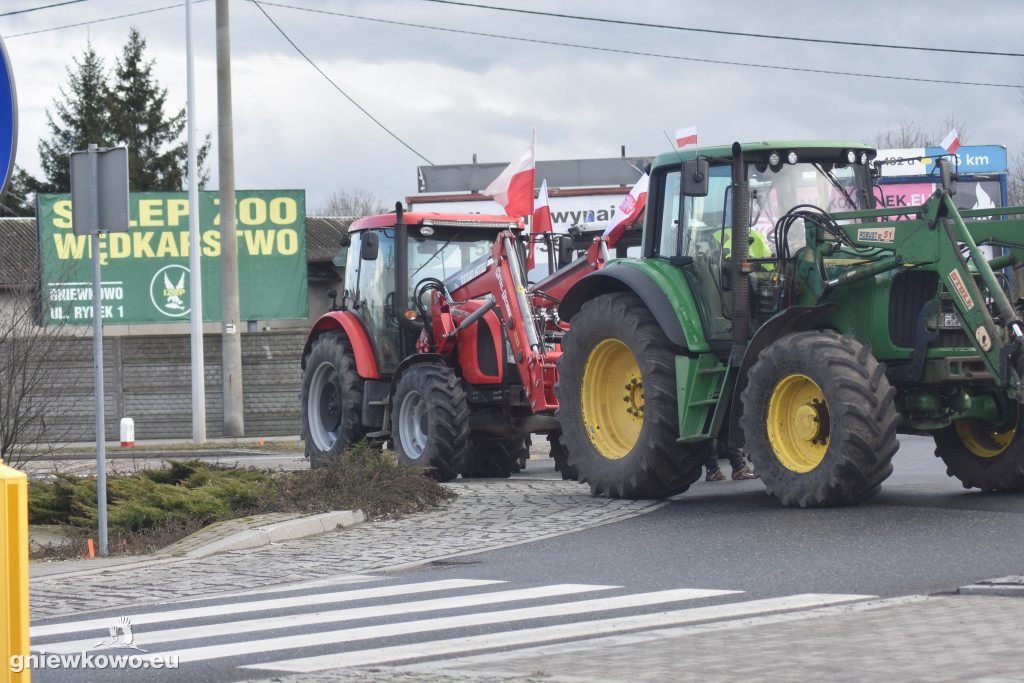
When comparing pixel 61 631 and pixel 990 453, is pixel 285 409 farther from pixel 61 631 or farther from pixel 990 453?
pixel 61 631

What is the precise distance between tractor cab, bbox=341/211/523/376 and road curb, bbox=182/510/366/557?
4747 mm

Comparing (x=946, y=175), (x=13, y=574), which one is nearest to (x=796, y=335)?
(x=946, y=175)

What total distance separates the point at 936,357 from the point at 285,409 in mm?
19545

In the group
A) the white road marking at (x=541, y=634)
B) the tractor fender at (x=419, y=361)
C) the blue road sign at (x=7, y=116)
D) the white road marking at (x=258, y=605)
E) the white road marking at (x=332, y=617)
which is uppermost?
the blue road sign at (x=7, y=116)

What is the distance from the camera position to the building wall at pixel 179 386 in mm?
28438

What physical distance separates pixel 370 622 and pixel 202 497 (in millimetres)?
4698

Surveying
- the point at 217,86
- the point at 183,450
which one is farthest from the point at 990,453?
the point at 217,86

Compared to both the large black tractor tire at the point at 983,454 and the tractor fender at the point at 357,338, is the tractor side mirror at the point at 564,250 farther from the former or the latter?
the large black tractor tire at the point at 983,454

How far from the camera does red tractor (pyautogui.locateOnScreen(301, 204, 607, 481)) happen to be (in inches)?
579

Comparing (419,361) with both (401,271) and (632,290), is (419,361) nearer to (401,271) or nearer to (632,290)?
(401,271)

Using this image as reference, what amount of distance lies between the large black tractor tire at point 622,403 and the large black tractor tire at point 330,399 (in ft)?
13.5

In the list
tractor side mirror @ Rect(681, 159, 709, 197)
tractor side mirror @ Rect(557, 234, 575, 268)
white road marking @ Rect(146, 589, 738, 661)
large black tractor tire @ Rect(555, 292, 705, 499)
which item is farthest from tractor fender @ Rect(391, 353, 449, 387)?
white road marking @ Rect(146, 589, 738, 661)

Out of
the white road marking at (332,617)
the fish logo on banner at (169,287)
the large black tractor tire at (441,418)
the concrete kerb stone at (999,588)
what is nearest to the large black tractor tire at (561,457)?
the large black tractor tire at (441,418)

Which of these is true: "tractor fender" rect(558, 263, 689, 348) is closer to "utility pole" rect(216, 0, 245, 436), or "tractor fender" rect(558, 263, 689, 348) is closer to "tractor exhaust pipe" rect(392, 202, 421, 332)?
"tractor exhaust pipe" rect(392, 202, 421, 332)
